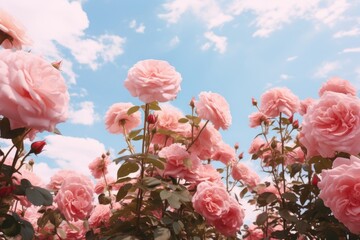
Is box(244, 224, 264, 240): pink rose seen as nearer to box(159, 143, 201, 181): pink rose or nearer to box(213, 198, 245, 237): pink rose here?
box(213, 198, 245, 237): pink rose

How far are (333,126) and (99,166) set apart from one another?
2055mm

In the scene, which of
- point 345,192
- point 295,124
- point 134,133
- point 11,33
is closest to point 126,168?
point 134,133

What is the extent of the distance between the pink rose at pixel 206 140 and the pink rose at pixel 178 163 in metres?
0.21

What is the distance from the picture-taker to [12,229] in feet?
5.51

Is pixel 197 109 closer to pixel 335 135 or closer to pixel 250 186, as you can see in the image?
pixel 335 135

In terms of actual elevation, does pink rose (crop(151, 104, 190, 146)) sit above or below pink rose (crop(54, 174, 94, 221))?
above

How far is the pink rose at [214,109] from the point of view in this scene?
8.27 ft

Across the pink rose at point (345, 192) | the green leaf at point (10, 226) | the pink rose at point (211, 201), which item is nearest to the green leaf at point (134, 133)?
the pink rose at point (211, 201)

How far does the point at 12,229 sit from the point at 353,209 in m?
1.41

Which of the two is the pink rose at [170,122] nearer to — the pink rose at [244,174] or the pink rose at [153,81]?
the pink rose at [153,81]

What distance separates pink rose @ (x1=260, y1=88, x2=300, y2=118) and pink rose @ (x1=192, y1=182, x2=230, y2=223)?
3.51 feet

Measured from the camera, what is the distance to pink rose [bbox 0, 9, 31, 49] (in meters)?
1.83

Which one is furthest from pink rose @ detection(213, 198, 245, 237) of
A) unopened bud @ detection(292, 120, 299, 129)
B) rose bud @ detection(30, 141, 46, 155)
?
rose bud @ detection(30, 141, 46, 155)

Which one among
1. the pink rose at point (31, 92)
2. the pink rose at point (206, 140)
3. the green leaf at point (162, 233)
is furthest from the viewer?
the pink rose at point (206, 140)
